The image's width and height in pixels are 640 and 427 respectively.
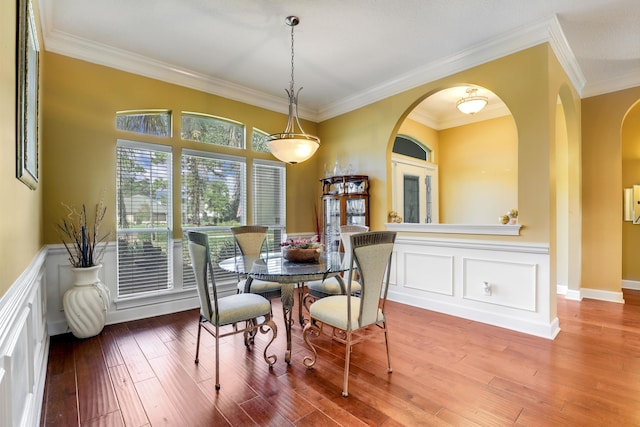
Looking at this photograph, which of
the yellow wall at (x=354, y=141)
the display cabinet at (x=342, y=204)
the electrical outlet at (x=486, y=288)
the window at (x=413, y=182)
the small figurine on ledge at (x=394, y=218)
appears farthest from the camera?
the window at (x=413, y=182)

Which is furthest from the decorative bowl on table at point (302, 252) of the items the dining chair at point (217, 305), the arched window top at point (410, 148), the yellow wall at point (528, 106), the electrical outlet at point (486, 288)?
the arched window top at point (410, 148)

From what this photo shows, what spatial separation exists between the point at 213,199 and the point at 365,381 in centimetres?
300

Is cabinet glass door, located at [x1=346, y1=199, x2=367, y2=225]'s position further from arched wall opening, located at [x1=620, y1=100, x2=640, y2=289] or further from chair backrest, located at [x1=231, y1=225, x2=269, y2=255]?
arched wall opening, located at [x1=620, y1=100, x2=640, y2=289]

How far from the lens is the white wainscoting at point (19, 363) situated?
42.5 inches

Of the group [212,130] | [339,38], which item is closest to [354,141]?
[339,38]

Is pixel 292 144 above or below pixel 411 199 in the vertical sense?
above

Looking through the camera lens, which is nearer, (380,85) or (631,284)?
(380,85)

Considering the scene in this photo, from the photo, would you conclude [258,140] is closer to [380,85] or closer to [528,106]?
[380,85]

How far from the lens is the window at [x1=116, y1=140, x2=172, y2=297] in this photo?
3527mm

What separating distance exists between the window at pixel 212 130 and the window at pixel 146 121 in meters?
0.20

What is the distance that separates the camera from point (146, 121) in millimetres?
3742

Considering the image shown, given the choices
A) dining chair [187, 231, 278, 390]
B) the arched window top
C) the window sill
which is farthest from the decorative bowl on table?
the arched window top

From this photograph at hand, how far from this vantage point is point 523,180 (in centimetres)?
313

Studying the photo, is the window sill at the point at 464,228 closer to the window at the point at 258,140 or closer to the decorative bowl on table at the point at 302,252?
the decorative bowl on table at the point at 302,252
